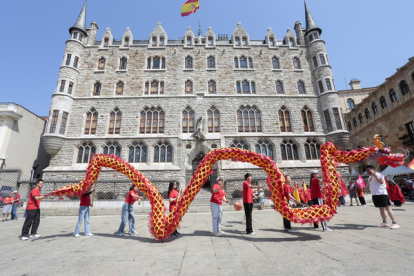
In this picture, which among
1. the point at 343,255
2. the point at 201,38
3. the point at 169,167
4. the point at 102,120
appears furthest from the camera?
the point at 201,38

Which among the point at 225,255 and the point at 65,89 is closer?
the point at 225,255

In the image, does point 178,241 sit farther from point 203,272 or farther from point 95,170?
point 95,170

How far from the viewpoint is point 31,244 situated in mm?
4895

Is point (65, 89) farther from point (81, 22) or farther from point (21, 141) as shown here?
point (81, 22)

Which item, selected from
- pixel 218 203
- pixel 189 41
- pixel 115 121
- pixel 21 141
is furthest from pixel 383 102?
pixel 21 141

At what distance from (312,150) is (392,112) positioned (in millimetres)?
10443

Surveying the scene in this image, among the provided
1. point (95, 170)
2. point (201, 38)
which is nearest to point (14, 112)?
point (95, 170)

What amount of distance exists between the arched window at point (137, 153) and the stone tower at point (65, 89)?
6472 mm

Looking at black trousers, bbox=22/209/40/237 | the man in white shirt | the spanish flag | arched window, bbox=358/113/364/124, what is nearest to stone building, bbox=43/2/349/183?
the spanish flag

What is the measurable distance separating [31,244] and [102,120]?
15.8m

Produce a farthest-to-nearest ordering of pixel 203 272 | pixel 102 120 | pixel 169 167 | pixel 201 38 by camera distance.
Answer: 1. pixel 201 38
2. pixel 102 120
3. pixel 169 167
4. pixel 203 272

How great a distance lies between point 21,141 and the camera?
1884 cm

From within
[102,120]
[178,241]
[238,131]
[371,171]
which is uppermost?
[102,120]

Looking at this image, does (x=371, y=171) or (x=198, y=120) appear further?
(x=198, y=120)
